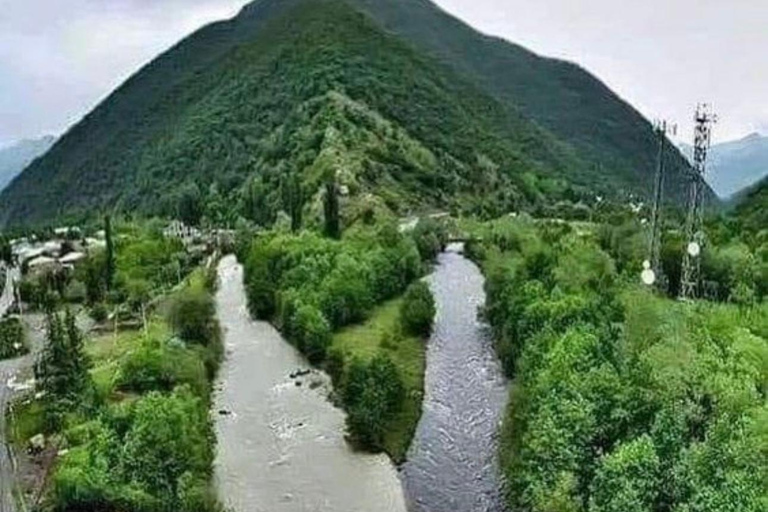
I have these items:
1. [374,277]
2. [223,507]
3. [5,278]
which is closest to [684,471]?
[223,507]

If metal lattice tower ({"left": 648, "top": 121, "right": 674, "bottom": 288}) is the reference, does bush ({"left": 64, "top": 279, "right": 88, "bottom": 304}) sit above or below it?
below

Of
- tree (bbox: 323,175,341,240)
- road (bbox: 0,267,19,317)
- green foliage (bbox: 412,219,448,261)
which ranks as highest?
tree (bbox: 323,175,341,240)

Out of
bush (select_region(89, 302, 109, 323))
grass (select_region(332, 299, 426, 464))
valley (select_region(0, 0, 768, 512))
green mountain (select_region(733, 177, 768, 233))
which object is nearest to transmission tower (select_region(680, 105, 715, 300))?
valley (select_region(0, 0, 768, 512))

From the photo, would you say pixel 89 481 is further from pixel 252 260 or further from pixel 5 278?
pixel 5 278

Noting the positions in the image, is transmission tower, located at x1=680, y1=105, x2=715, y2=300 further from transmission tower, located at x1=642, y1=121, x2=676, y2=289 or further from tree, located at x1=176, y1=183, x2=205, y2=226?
tree, located at x1=176, y1=183, x2=205, y2=226

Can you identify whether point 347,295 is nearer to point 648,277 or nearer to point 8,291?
point 648,277

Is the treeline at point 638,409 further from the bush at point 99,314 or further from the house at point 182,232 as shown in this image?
the house at point 182,232

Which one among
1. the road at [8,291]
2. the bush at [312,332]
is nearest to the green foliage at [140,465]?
the bush at [312,332]
